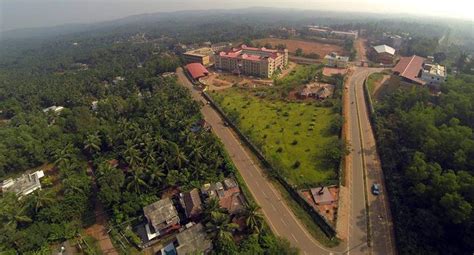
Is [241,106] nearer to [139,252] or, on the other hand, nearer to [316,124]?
[316,124]

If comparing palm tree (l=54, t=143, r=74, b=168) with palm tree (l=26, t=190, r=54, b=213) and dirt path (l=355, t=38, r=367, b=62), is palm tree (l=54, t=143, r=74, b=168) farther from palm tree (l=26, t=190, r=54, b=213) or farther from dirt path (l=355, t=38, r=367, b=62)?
dirt path (l=355, t=38, r=367, b=62)

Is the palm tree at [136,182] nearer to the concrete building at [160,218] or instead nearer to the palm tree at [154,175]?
the palm tree at [154,175]

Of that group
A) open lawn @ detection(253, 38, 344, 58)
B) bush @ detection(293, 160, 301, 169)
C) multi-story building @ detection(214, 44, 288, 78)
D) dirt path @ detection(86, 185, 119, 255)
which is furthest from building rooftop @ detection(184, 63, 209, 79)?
dirt path @ detection(86, 185, 119, 255)

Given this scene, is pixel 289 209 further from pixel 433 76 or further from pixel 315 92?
pixel 433 76

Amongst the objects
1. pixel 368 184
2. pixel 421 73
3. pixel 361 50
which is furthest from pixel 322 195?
pixel 361 50

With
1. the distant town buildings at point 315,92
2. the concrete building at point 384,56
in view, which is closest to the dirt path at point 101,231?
the distant town buildings at point 315,92

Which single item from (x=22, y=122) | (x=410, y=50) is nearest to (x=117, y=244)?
(x=22, y=122)
